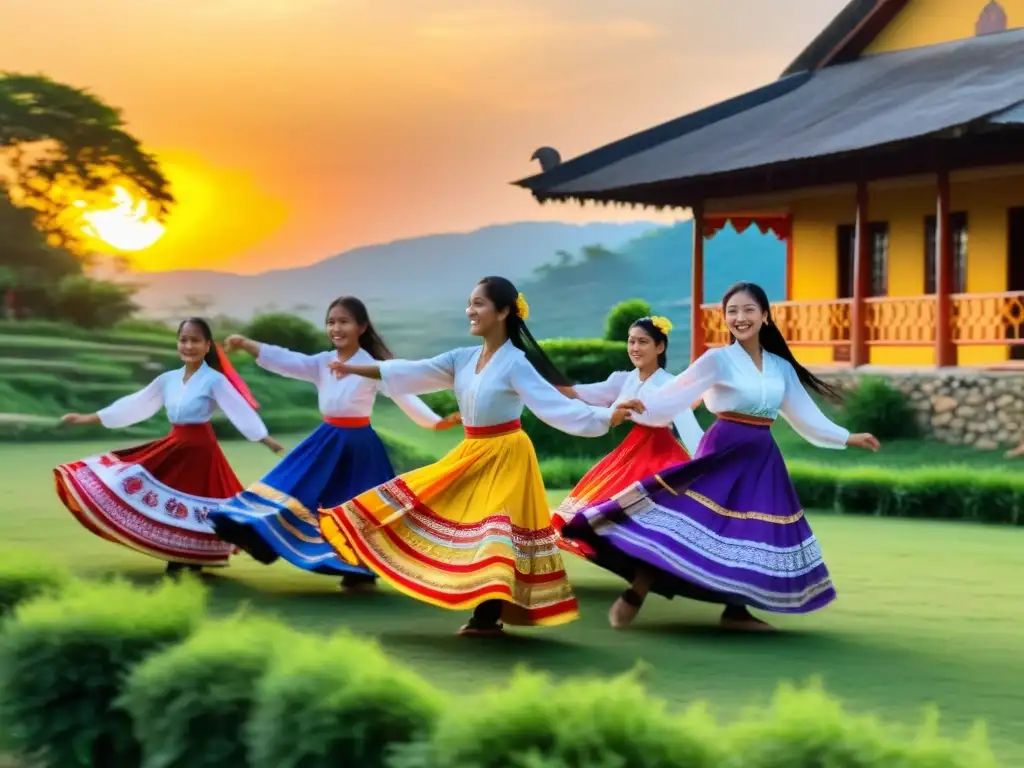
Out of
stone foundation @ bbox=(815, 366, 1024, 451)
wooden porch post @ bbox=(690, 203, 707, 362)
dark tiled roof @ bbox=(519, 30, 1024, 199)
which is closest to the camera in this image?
stone foundation @ bbox=(815, 366, 1024, 451)

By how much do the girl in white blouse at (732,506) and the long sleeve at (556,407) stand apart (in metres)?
0.18

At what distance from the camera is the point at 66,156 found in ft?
113

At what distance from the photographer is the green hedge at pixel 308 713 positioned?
342 centimetres

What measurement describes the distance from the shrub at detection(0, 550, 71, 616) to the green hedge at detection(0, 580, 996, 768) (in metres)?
0.30

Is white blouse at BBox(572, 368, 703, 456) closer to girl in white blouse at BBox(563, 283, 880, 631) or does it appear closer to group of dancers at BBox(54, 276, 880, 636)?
group of dancers at BBox(54, 276, 880, 636)

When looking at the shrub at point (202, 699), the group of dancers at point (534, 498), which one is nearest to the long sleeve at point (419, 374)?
the group of dancers at point (534, 498)

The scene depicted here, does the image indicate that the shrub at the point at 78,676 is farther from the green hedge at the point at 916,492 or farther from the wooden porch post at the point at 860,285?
the wooden porch post at the point at 860,285

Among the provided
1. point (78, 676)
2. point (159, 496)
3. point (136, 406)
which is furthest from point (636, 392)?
point (78, 676)

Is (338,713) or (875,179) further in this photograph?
(875,179)

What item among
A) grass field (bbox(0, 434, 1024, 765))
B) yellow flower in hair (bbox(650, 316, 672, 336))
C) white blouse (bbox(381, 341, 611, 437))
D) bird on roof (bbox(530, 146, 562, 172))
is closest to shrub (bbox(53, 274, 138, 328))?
bird on roof (bbox(530, 146, 562, 172))

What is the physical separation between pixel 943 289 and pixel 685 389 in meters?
10.9

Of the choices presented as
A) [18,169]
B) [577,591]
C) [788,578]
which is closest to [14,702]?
[788,578]

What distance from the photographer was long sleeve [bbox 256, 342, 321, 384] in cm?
831

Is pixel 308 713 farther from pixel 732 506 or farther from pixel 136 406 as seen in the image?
pixel 136 406
